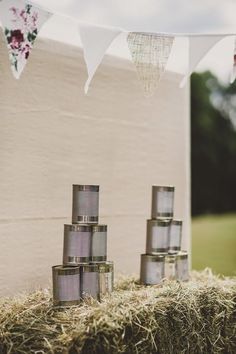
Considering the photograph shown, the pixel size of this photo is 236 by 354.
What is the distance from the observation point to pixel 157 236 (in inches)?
126

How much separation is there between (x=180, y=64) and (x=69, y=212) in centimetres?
124

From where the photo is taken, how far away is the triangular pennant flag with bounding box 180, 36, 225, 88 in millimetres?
3033

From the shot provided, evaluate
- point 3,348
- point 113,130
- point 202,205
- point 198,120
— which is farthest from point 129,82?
point 198,120

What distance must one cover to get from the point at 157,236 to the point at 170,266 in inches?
7.5

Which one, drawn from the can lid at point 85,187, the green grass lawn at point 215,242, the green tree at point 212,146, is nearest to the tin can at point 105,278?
the can lid at point 85,187

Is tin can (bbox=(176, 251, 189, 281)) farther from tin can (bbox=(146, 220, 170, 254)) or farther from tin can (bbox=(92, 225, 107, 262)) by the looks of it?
tin can (bbox=(92, 225, 107, 262))

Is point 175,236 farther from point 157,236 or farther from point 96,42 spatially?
point 96,42

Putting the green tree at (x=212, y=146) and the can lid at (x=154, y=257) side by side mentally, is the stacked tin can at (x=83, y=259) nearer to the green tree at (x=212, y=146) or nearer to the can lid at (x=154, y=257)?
the can lid at (x=154, y=257)

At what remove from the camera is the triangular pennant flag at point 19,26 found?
2.65m

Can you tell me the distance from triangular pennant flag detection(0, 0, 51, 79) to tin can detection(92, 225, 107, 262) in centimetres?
75

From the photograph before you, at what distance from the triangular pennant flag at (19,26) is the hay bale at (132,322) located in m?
1.00

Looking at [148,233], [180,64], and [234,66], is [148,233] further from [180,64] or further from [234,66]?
[180,64]

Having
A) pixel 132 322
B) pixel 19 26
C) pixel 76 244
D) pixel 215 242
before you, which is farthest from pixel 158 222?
pixel 215 242

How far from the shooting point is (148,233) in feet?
10.6
